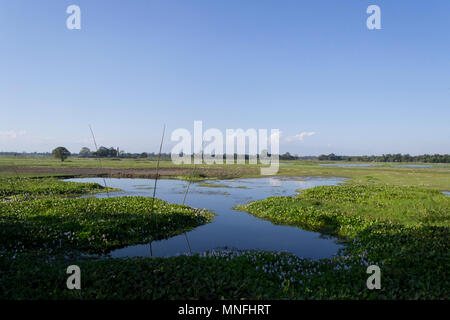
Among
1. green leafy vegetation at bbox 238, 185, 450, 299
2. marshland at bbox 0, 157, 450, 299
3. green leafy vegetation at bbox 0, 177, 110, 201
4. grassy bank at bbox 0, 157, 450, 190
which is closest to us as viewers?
marshland at bbox 0, 157, 450, 299

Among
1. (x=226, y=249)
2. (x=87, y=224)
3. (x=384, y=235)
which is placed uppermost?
(x=87, y=224)

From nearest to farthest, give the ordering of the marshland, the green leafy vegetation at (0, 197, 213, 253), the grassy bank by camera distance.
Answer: the marshland → the green leafy vegetation at (0, 197, 213, 253) → the grassy bank

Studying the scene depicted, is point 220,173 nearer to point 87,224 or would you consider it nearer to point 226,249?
point 87,224

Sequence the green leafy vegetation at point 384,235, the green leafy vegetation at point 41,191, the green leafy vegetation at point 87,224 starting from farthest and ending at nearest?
the green leafy vegetation at point 41,191
the green leafy vegetation at point 87,224
the green leafy vegetation at point 384,235

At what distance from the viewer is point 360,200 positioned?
18469 mm

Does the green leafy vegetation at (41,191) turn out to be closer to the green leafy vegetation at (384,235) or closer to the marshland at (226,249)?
the marshland at (226,249)

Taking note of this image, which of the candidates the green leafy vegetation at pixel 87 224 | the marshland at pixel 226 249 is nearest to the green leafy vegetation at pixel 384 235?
the marshland at pixel 226 249

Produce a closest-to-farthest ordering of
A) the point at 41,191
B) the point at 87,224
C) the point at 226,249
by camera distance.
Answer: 1. the point at 226,249
2. the point at 87,224
3. the point at 41,191

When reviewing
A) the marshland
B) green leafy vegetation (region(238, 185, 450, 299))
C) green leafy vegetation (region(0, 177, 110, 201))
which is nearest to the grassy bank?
green leafy vegetation (region(0, 177, 110, 201))

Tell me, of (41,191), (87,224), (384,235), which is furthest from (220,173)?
(384,235)

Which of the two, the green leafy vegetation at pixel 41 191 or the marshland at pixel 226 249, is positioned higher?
the green leafy vegetation at pixel 41 191

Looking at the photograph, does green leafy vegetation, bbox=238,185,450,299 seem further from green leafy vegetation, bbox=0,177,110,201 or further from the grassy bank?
the grassy bank

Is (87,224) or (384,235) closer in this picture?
(384,235)
